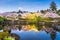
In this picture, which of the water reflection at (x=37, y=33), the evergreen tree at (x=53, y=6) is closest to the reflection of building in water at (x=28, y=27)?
the water reflection at (x=37, y=33)

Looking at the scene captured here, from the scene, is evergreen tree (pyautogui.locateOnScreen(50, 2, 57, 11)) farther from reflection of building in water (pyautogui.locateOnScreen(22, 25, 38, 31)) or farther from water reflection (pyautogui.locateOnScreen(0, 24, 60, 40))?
reflection of building in water (pyautogui.locateOnScreen(22, 25, 38, 31))

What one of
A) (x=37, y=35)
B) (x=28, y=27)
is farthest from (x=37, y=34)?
(x=28, y=27)

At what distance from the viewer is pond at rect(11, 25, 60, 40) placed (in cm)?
430

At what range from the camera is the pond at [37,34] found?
430 cm

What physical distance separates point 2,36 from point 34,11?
2.60 feet

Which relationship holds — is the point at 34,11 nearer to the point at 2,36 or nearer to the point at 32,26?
the point at 32,26

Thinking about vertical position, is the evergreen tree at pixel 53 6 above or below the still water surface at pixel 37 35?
above

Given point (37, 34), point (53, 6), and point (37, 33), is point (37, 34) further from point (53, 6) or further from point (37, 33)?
point (53, 6)

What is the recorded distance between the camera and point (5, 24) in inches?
170

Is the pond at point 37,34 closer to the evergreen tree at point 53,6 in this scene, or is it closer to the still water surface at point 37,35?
the still water surface at point 37,35

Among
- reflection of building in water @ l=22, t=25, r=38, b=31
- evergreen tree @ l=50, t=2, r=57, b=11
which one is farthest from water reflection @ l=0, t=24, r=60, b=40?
evergreen tree @ l=50, t=2, r=57, b=11

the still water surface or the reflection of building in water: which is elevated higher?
the reflection of building in water

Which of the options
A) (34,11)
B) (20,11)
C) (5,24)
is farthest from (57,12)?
(5,24)

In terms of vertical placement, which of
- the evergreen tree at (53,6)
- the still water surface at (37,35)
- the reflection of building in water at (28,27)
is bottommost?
the still water surface at (37,35)
